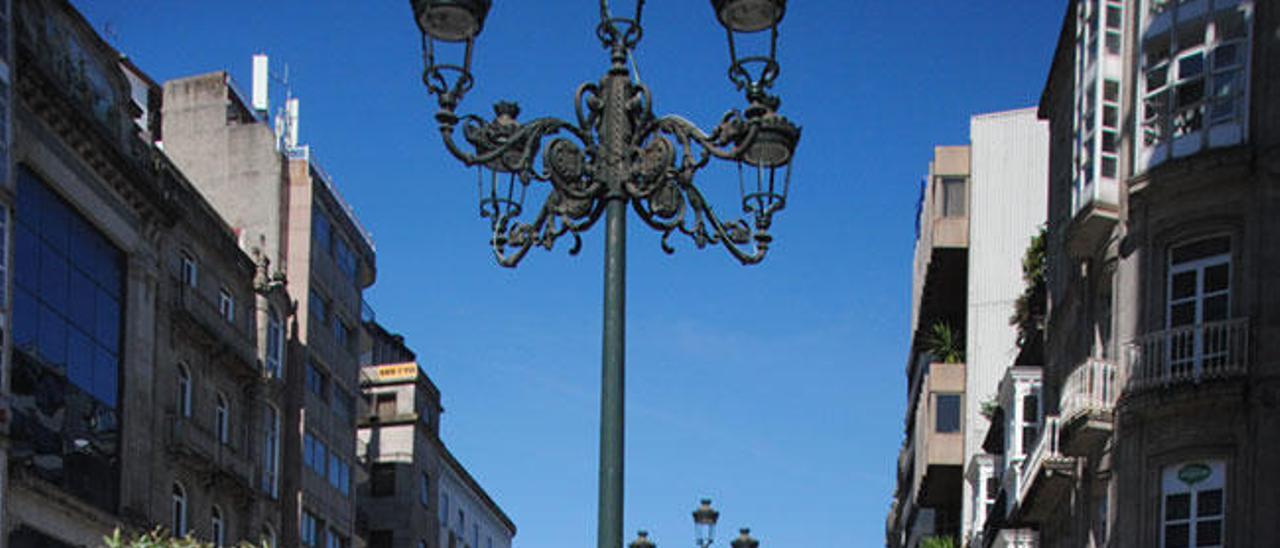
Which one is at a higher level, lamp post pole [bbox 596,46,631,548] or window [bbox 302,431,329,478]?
window [bbox 302,431,329,478]

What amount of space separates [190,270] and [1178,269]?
96.6ft

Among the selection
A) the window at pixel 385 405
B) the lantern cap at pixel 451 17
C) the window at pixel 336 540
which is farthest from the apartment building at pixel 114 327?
the lantern cap at pixel 451 17

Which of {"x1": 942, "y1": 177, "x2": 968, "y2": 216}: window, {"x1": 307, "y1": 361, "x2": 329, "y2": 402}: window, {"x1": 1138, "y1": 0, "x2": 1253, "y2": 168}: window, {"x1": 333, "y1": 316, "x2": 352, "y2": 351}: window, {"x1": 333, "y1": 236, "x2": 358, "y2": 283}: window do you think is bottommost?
{"x1": 307, "y1": 361, "x2": 329, "y2": 402}: window

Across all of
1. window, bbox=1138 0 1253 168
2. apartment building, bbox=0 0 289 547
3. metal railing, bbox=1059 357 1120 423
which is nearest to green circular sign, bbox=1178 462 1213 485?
metal railing, bbox=1059 357 1120 423

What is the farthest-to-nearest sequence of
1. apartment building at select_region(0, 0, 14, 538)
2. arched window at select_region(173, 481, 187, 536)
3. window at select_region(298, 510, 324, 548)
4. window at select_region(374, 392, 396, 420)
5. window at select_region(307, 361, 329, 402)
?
window at select_region(374, 392, 396, 420), window at select_region(307, 361, 329, 402), window at select_region(298, 510, 324, 548), arched window at select_region(173, 481, 187, 536), apartment building at select_region(0, 0, 14, 538)

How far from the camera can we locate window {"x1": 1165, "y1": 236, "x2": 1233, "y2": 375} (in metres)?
31.4

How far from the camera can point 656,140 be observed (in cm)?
1499

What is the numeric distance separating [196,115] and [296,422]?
9290 mm

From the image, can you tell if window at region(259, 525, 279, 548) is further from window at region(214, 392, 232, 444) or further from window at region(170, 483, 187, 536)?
window at region(170, 483, 187, 536)

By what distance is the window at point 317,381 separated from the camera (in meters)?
64.5

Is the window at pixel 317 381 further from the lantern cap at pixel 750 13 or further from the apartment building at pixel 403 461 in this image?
the lantern cap at pixel 750 13

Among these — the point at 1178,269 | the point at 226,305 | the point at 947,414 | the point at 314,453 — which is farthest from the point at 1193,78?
the point at 314,453

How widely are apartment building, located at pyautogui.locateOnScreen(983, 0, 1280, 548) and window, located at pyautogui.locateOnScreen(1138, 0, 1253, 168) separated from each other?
0.08ft

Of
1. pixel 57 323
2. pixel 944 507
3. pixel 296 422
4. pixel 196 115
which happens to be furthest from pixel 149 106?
pixel 944 507
